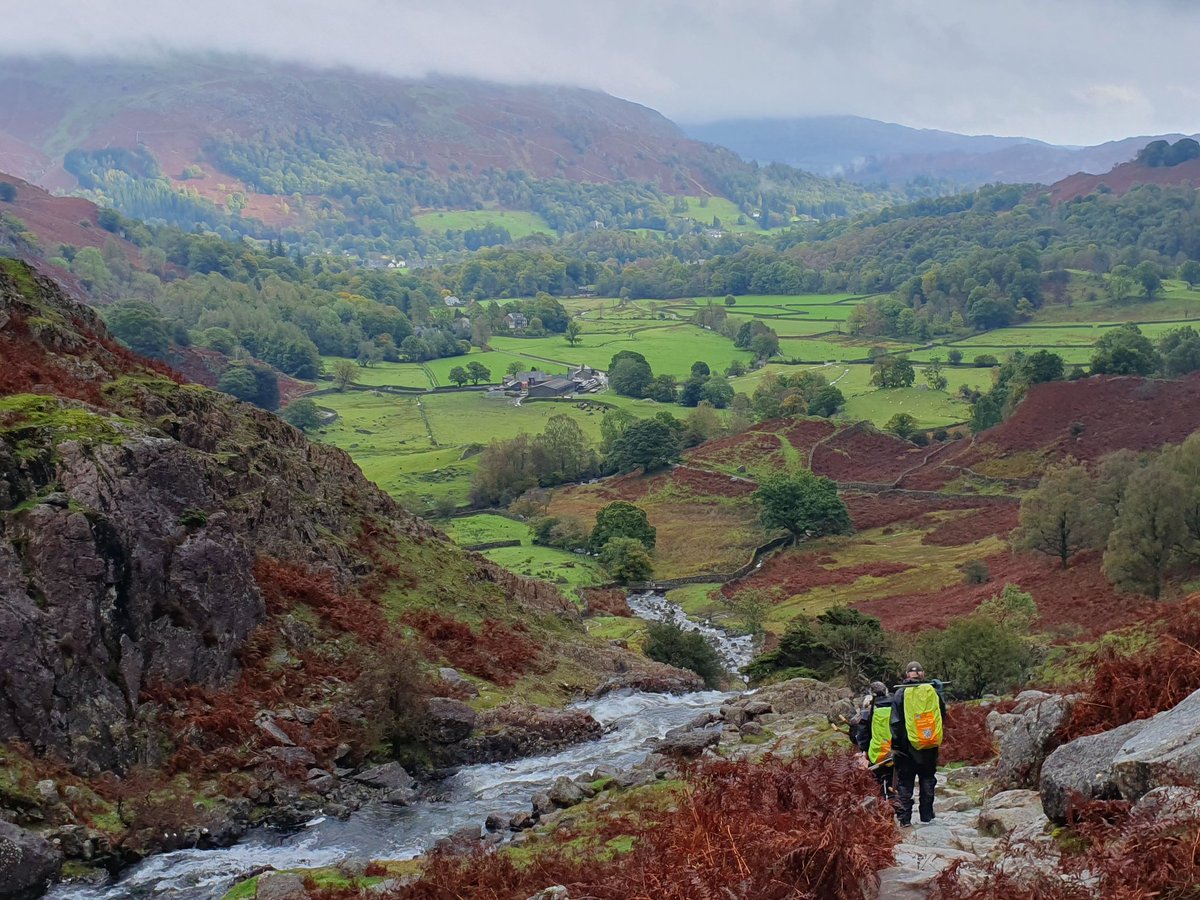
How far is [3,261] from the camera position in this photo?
40.7 meters

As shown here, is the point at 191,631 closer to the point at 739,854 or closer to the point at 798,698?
the point at 798,698

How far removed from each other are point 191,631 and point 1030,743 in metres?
21.4

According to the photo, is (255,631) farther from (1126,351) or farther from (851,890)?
(1126,351)

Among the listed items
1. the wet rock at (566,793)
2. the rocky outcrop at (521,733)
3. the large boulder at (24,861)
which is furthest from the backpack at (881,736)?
the rocky outcrop at (521,733)

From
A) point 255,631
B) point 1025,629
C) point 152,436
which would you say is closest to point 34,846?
point 255,631

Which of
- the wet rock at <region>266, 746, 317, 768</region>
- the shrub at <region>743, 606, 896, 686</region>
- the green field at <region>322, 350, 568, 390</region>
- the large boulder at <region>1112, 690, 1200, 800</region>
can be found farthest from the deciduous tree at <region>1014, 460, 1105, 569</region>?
the green field at <region>322, 350, 568, 390</region>

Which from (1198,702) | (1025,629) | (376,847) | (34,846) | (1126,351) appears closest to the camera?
(1198,702)

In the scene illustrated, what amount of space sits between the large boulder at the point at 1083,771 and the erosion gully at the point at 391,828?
554 inches

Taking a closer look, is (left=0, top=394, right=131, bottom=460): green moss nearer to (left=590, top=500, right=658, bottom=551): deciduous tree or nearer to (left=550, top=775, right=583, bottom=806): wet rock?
(left=550, top=775, right=583, bottom=806): wet rock

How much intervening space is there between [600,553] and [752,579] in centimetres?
1280

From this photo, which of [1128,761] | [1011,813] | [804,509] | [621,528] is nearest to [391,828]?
[1011,813]

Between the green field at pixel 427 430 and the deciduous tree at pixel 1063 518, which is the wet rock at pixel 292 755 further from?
the green field at pixel 427 430

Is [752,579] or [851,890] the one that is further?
[752,579]

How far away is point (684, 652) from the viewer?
50531 millimetres
